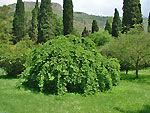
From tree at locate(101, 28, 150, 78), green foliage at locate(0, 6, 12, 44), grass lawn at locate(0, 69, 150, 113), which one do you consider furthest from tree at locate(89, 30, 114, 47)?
grass lawn at locate(0, 69, 150, 113)

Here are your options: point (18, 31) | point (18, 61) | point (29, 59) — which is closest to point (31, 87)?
point (29, 59)

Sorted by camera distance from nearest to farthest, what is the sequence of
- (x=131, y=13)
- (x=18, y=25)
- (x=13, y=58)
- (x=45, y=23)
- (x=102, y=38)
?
(x=13, y=58) < (x=131, y=13) < (x=102, y=38) < (x=45, y=23) < (x=18, y=25)

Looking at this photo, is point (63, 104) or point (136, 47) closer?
point (63, 104)

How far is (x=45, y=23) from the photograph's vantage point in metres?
31.8

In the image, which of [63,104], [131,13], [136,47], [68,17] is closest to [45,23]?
[68,17]

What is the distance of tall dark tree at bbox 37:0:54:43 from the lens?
1212 inches

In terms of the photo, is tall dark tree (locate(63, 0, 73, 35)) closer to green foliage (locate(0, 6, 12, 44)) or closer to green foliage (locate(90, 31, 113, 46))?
green foliage (locate(90, 31, 113, 46))

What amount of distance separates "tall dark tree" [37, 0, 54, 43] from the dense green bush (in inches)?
928

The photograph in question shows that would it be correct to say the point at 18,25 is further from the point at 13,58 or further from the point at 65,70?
the point at 65,70

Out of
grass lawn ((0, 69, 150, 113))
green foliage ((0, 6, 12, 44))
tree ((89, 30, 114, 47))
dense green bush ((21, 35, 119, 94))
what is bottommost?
grass lawn ((0, 69, 150, 113))

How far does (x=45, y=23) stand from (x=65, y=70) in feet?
87.2

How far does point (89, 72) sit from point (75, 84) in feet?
2.70

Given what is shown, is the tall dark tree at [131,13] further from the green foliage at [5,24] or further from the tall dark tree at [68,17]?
the green foliage at [5,24]

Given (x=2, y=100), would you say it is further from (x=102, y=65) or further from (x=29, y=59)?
(x=102, y=65)
